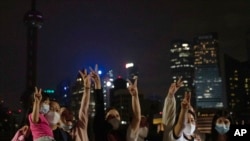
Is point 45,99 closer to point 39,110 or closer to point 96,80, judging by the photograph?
point 39,110

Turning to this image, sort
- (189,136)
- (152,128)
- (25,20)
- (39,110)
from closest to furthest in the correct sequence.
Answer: (39,110) → (189,136) → (152,128) → (25,20)

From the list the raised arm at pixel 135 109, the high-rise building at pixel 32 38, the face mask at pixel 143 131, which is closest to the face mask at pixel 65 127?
the raised arm at pixel 135 109

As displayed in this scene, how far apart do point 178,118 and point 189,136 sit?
439 millimetres

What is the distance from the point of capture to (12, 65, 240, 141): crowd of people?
5.88 metres

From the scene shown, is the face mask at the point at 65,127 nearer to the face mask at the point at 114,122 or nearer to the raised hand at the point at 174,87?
the face mask at the point at 114,122

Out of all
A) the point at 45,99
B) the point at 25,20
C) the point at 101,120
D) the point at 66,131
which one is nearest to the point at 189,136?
the point at 101,120

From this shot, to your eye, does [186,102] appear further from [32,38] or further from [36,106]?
[32,38]

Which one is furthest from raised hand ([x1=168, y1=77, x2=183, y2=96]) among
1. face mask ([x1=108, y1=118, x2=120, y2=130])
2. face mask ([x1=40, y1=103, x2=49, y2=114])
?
face mask ([x1=40, y1=103, x2=49, y2=114])

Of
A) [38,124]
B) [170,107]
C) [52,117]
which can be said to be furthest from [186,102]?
[38,124]

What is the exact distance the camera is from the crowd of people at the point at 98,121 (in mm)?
5875

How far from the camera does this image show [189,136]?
6754 mm

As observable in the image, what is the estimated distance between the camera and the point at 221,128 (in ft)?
23.0

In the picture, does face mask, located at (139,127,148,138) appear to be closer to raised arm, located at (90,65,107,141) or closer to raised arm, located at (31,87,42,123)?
raised arm, located at (90,65,107,141)

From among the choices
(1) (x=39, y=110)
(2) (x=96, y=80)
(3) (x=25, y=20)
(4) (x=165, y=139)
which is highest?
(3) (x=25, y=20)
